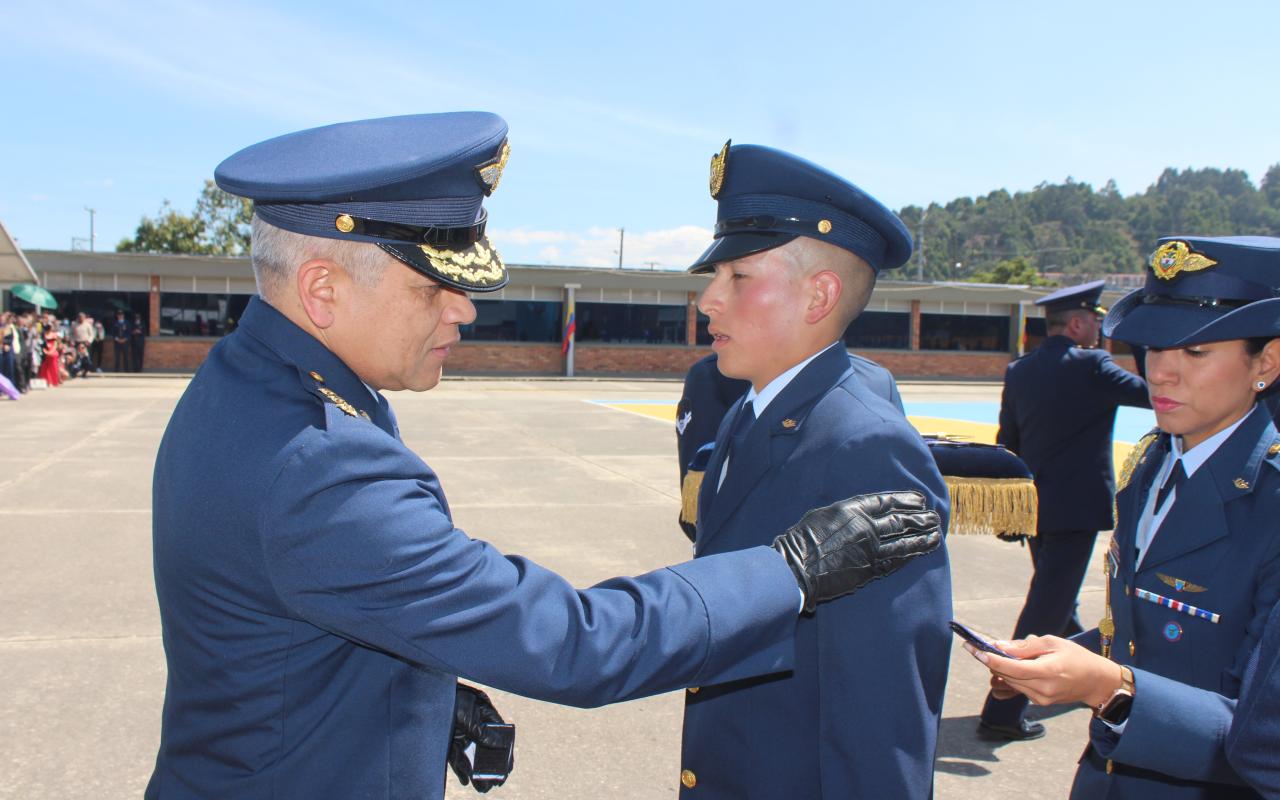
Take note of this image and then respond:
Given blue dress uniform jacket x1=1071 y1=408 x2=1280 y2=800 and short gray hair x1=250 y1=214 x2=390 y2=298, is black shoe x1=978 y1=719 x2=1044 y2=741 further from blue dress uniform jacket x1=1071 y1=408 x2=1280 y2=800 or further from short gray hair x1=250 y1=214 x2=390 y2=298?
short gray hair x1=250 y1=214 x2=390 y2=298

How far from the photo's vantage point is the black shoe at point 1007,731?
14.1 feet

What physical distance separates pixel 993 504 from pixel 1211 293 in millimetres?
1381

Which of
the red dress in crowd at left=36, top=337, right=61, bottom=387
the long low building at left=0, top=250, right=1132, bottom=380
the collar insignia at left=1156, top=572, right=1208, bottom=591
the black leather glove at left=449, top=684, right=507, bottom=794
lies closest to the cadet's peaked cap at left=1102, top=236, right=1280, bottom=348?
the collar insignia at left=1156, top=572, right=1208, bottom=591

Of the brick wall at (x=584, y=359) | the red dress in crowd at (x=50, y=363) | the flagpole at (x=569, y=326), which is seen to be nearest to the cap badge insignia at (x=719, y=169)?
the red dress in crowd at (x=50, y=363)

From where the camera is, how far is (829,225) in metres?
2.06

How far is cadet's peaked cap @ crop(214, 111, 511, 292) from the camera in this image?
1.55 metres

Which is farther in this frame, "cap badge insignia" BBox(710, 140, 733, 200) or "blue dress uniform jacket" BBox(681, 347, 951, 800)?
"cap badge insignia" BBox(710, 140, 733, 200)

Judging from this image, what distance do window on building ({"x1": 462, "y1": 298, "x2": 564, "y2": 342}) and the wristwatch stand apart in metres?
29.5

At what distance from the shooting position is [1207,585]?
6.92 ft

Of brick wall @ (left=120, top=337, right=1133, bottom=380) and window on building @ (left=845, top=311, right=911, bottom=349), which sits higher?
window on building @ (left=845, top=311, right=911, bottom=349)

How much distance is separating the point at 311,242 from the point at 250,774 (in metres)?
0.90

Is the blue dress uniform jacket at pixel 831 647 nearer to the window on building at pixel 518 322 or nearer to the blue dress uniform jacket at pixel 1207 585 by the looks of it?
the blue dress uniform jacket at pixel 1207 585

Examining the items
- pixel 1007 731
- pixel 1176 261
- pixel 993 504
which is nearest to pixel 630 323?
pixel 1007 731

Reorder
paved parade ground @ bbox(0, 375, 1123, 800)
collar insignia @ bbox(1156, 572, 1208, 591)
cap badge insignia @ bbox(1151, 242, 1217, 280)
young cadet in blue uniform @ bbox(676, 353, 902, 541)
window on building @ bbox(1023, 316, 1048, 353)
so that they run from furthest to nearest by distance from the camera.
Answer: window on building @ bbox(1023, 316, 1048, 353), young cadet in blue uniform @ bbox(676, 353, 902, 541), paved parade ground @ bbox(0, 375, 1123, 800), cap badge insignia @ bbox(1151, 242, 1217, 280), collar insignia @ bbox(1156, 572, 1208, 591)
